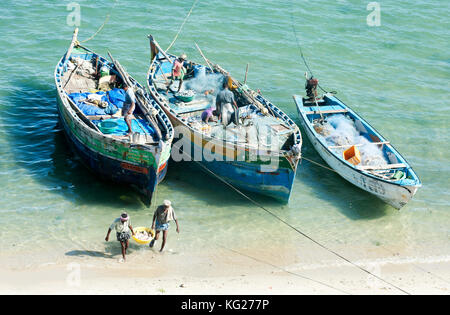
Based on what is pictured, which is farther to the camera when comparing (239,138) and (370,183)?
(239,138)

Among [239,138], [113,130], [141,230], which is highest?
[113,130]

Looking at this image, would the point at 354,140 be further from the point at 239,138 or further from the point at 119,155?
the point at 119,155

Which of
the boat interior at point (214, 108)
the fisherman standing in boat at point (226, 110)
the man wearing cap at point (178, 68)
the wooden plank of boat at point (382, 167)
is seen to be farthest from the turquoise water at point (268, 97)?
the man wearing cap at point (178, 68)

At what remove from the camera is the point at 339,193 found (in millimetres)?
15805

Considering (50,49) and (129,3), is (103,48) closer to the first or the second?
(50,49)

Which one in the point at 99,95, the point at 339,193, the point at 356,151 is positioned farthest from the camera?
the point at 99,95

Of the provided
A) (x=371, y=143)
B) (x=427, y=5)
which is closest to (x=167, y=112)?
Answer: (x=371, y=143)

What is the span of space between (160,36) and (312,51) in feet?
25.6

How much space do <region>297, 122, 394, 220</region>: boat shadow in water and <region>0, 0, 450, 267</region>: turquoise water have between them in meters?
0.05

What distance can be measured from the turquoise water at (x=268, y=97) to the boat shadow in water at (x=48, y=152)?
0.06 metres

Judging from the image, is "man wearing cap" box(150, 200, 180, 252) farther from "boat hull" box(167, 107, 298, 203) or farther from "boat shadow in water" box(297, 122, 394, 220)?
"boat shadow in water" box(297, 122, 394, 220)

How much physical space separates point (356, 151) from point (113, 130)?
7437 millimetres

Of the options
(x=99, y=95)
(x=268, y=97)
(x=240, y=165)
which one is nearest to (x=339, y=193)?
(x=240, y=165)

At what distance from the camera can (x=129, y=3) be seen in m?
28.5
